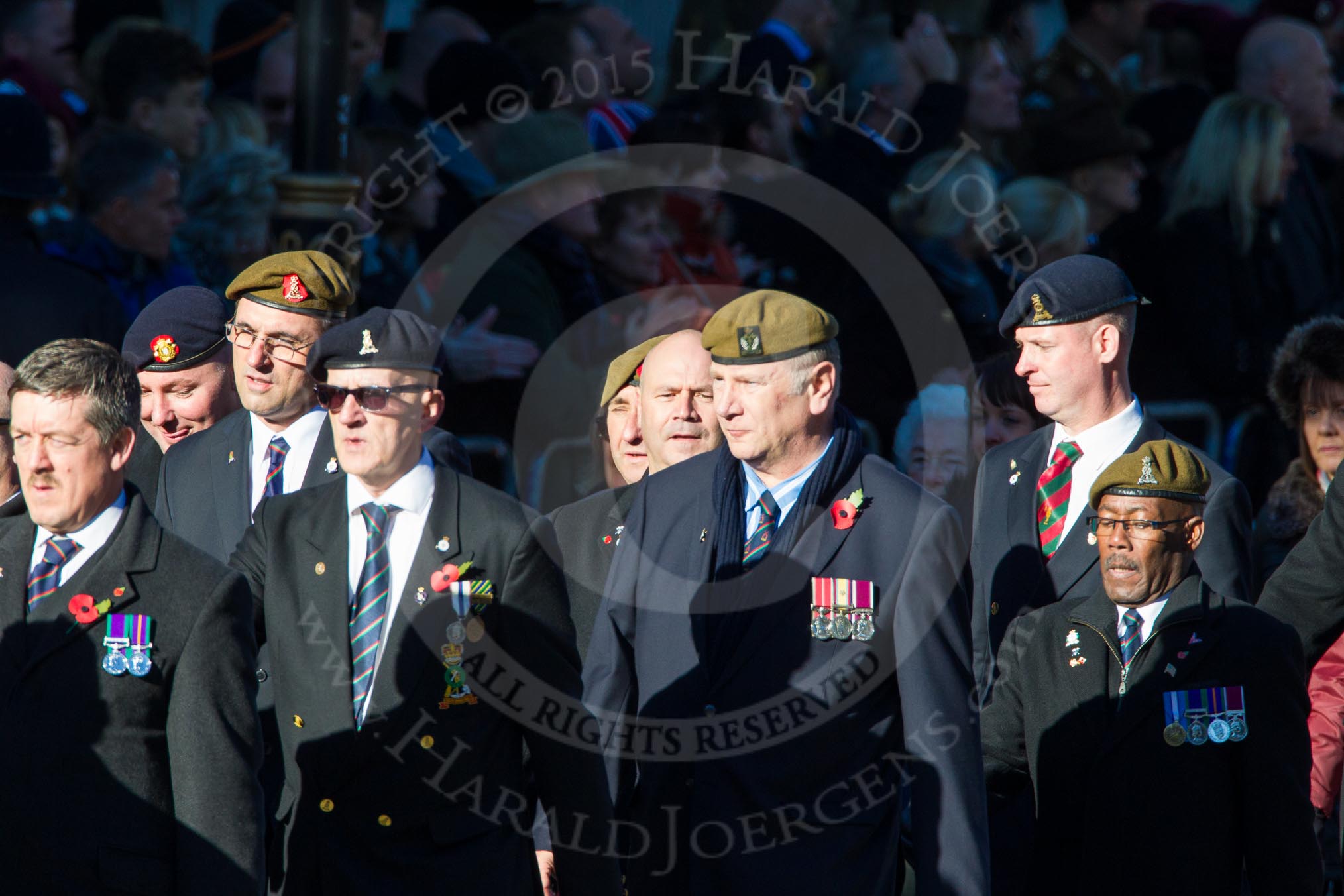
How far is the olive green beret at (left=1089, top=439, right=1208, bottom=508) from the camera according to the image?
5.07 meters

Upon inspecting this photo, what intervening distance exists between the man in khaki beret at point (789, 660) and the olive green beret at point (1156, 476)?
2.28ft

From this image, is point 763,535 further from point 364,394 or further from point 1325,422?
point 1325,422

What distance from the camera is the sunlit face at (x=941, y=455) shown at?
7730mm

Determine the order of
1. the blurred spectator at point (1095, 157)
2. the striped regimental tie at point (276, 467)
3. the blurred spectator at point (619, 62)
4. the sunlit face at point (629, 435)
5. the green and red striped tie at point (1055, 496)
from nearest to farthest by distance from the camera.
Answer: the striped regimental tie at point (276, 467) → the green and red striped tie at point (1055, 496) → the sunlit face at point (629, 435) → the blurred spectator at point (619, 62) → the blurred spectator at point (1095, 157)

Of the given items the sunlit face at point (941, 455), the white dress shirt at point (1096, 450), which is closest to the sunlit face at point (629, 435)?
the white dress shirt at point (1096, 450)

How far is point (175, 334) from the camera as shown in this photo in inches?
234

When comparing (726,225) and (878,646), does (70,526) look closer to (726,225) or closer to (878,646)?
(878,646)

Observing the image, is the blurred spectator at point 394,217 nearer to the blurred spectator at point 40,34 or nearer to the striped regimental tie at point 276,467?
the blurred spectator at point 40,34

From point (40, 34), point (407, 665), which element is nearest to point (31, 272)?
point (40, 34)

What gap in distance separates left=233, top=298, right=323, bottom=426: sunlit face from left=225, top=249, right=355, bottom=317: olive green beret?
29 millimetres

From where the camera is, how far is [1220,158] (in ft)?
31.2

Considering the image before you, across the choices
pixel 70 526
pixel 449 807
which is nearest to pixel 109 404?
pixel 70 526

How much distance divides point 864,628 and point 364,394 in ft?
4.56

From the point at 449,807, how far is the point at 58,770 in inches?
37.8
